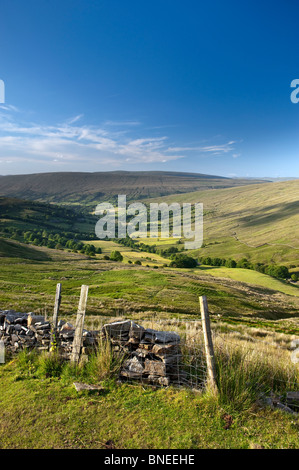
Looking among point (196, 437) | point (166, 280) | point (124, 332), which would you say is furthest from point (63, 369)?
point (166, 280)

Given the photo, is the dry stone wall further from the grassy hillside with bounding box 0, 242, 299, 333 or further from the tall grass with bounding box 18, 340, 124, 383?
the grassy hillside with bounding box 0, 242, 299, 333

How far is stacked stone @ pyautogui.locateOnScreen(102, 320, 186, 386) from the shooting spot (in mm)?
7441

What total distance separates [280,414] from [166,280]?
2078 inches

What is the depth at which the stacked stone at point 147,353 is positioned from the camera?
7.44m

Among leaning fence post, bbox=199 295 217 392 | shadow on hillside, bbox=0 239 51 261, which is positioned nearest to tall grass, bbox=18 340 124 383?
leaning fence post, bbox=199 295 217 392

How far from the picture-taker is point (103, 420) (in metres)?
5.96

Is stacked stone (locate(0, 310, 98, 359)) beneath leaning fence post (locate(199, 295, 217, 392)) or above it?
beneath

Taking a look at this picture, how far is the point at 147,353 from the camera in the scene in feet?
25.3

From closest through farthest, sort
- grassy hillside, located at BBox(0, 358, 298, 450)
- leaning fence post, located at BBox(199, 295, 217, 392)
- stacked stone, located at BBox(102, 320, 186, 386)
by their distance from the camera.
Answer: grassy hillside, located at BBox(0, 358, 298, 450) < leaning fence post, located at BBox(199, 295, 217, 392) < stacked stone, located at BBox(102, 320, 186, 386)

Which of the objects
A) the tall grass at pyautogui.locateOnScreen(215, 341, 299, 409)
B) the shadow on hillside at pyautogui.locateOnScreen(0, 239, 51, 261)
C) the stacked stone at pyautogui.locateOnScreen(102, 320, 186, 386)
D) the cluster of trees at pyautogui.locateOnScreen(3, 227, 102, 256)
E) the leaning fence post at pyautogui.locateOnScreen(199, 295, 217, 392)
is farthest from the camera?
the cluster of trees at pyautogui.locateOnScreen(3, 227, 102, 256)

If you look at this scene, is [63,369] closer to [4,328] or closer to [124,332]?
[124,332]

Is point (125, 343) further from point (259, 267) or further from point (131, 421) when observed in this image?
point (259, 267)

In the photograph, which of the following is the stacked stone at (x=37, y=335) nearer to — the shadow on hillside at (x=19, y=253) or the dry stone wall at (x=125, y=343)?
the dry stone wall at (x=125, y=343)

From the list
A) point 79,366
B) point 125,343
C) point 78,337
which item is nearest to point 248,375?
point 125,343
